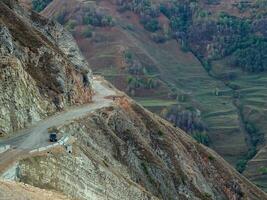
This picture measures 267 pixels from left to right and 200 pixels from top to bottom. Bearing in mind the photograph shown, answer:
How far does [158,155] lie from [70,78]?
24.9 metres

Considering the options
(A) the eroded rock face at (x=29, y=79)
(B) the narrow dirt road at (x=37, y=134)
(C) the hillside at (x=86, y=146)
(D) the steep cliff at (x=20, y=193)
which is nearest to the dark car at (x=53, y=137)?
(B) the narrow dirt road at (x=37, y=134)

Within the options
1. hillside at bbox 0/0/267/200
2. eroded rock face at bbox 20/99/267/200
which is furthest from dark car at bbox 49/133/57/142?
eroded rock face at bbox 20/99/267/200

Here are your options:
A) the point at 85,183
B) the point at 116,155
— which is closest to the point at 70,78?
the point at 116,155

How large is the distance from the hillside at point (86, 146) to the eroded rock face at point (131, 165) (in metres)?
0.13

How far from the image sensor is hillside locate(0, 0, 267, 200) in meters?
72.3

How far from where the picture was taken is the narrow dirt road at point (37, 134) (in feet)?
244

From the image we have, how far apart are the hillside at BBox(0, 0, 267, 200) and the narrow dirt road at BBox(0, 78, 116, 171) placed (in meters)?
0.15

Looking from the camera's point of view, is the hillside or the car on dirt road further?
the car on dirt road

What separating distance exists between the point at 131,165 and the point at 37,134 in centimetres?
2610

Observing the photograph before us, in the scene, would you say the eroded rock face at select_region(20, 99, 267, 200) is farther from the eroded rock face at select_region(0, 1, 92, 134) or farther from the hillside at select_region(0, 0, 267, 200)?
the eroded rock face at select_region(0, 1, 92, 134)

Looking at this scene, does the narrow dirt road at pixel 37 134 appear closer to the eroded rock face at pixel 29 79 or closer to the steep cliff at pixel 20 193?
the eroded rock face at pixel 29 79

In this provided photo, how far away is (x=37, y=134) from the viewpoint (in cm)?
8981

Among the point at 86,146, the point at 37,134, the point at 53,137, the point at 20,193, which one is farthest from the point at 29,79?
the point at 20,193

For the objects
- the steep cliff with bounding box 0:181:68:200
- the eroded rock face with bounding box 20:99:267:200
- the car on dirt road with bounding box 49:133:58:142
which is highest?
the steep cliff with bounding box 0:181:68:200
